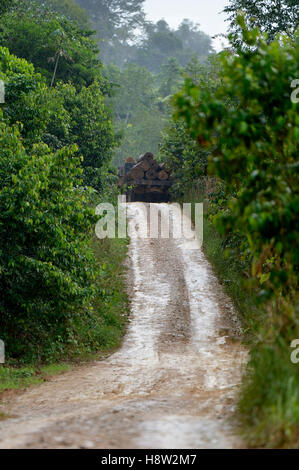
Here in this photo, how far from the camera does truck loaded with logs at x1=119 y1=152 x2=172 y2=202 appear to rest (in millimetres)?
28859

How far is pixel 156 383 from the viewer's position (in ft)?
27.7

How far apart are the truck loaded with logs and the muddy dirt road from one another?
11645 mm

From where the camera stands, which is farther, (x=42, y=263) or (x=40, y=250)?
(x=40, y=250)

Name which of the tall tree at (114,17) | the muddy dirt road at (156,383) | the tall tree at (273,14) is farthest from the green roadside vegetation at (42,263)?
the tall tree at (114,17)

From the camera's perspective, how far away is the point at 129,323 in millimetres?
12648

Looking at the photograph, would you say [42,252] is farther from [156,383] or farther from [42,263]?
[156,383]

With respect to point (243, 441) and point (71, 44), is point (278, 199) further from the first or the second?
point (71, 44)

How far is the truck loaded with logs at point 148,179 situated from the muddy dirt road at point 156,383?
11.6 meters

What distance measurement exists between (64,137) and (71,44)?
6783 millimetres

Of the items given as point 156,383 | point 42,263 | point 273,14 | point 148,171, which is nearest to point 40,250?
point 42,263

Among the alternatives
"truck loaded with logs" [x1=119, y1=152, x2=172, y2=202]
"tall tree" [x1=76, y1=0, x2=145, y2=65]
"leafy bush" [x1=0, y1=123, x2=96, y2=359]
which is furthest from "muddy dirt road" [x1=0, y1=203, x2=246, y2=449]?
"tall tree" [x1=76, y1=0, x2=145, y2=65]

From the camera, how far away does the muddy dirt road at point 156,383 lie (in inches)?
189

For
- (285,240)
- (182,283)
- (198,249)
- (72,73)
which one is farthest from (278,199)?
Result: (72,73)

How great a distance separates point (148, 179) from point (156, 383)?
70.3 feet
